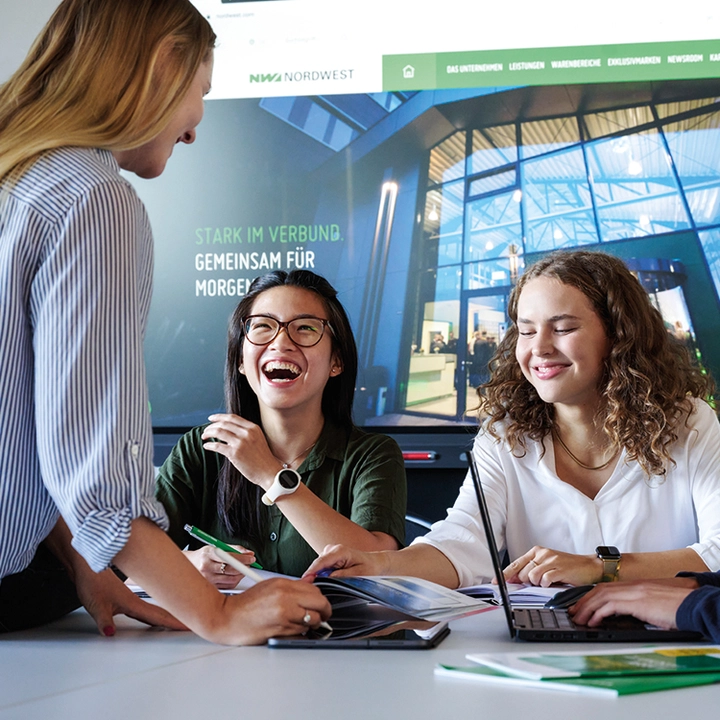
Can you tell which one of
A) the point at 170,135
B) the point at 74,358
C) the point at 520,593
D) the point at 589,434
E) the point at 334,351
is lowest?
the point at 520,593

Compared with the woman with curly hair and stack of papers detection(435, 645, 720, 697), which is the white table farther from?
the woman with curly hair

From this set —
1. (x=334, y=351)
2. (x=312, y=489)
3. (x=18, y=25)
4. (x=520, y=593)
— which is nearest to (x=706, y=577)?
(x=520, y=593)

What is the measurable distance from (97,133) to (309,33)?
255 centimetres

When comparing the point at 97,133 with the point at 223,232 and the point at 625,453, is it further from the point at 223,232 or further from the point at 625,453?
the point at 223,232

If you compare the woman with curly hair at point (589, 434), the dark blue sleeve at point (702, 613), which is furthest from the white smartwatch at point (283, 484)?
the dark blue sleeve at point (702, 613)

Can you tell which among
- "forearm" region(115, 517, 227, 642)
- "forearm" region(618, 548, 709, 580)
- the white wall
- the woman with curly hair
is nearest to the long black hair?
the woman with curly hair

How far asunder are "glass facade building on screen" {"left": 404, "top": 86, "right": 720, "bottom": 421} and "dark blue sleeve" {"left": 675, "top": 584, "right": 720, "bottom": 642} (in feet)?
7.44

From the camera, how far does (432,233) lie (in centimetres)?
331

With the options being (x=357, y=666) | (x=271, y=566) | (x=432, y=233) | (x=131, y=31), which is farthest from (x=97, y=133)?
(x=432, y=233)

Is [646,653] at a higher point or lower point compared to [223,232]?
lower

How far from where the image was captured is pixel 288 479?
185 centimetres

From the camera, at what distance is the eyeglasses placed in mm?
2121

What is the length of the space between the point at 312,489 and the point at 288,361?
1.05ft

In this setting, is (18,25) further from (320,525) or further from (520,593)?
(520,593)
